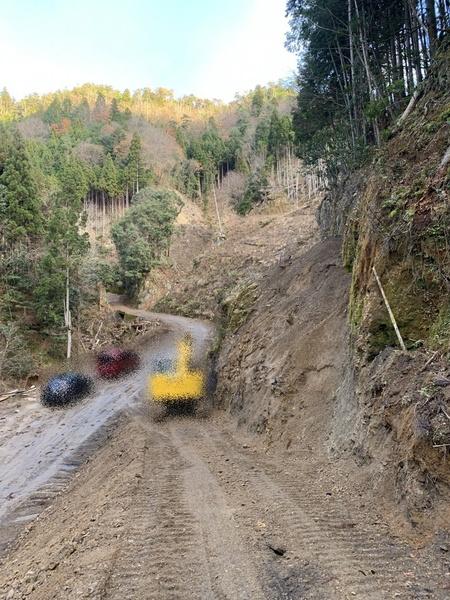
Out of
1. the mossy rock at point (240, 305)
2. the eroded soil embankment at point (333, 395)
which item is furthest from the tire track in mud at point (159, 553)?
the mossy rock at point (240, 305)

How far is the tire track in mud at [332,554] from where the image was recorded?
3.75 metres

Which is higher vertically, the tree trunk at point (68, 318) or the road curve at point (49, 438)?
the tree trunk at point (68, 318)

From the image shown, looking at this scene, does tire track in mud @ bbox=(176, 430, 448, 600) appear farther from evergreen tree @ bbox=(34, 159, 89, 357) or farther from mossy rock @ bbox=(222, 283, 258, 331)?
evergreen tree @ bbox=(34, 159, 89, 357)

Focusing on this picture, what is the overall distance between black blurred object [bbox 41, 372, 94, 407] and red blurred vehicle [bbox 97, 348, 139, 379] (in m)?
1.26

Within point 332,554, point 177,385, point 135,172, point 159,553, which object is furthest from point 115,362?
point 135,172

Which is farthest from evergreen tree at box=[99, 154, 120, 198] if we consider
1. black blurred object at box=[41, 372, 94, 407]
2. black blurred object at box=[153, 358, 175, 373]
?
black blurred object at box=[153, 358, 175, 373]

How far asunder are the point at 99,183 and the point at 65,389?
46.1 metres

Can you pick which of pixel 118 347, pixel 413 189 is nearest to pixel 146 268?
pixel 118 347

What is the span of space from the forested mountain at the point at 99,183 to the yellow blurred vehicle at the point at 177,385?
9.37 metres

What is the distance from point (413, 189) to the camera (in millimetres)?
7629

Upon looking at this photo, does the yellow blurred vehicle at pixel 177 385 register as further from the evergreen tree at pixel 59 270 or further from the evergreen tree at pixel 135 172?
the evergreen tree at pixel 135 172

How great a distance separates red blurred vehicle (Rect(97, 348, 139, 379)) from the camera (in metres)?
23.6

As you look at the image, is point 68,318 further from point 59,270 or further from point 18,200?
point 18,200

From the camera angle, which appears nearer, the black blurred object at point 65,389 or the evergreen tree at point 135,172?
the black blurred object at point 65,389
